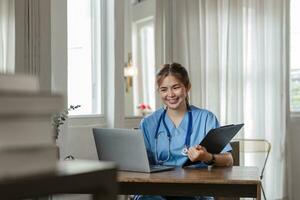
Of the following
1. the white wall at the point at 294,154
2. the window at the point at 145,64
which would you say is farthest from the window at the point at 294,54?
the window at the point at 145,64

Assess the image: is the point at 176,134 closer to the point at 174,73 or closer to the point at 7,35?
the point at 174,73

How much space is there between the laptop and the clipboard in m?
0.23

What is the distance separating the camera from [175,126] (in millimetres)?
2662

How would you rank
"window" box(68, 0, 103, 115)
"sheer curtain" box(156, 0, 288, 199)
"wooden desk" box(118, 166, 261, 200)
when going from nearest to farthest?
"wooden desk" box(118, 166, 261, 200)
"window" box(68, 0, 103, 115)
"sheer curtain" box(156, 0, 288, 199)

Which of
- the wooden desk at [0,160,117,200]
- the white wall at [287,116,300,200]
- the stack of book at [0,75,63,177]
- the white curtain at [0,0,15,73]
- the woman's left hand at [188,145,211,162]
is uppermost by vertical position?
the white curtain at [0,0,15,73]

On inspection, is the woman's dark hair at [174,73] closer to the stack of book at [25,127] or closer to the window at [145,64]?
the stack of book at [25,127]

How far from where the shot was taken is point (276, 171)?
477 cm

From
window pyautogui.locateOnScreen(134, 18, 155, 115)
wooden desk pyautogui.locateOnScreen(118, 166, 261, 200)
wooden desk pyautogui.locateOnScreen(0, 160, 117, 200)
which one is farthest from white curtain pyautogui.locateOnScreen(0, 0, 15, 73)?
window pyautogui.locateOnScreen(134, 18, 155, 115)

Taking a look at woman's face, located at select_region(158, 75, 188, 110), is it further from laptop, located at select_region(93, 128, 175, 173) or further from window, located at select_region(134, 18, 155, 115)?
window, located at select_region(134, 18, 155, 115)

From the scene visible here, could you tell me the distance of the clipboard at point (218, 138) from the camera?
2.26 m

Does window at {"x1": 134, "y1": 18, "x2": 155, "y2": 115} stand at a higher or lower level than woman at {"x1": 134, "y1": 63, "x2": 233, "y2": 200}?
higher

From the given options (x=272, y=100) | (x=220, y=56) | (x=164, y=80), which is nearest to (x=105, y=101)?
(x=220, y=56)

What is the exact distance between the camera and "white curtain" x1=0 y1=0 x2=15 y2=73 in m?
3.13

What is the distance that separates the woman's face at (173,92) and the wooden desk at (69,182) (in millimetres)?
1849
